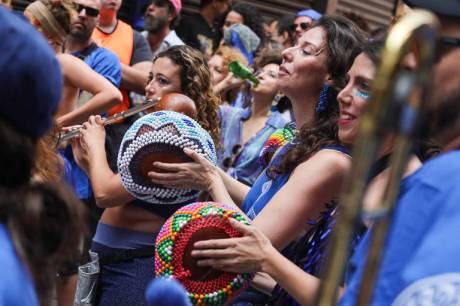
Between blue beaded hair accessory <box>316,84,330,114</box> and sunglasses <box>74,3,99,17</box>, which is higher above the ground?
blue beaded hair accessory <box>316,84,330,114</box>

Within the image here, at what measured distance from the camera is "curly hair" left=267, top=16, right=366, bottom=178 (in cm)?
262

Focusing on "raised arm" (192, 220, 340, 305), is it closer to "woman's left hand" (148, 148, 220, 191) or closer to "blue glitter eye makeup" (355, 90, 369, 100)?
"blue glitter eye makeup" (355, 90, 369, 100)

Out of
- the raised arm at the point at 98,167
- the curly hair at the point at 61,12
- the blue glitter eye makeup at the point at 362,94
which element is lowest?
the raised arm at the point at 98,167

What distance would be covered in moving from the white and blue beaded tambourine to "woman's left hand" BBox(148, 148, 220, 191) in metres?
0.03

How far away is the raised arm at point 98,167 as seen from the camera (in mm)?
3238

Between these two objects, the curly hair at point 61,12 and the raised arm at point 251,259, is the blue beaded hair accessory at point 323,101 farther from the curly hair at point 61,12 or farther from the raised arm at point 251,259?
the curly hair at point 61,12

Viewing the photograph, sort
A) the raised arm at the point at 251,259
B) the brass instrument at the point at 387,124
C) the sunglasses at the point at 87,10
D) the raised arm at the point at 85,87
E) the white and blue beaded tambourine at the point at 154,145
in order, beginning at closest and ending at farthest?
the brass instrument at the point at 387,124
the raised arm at the point at 251,259
the white and blue beaded tambourine at the point at 154,145
the raised arm at the point at 85,87
the sunglasses at the point at 87,10

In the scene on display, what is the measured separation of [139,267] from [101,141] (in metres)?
0.64

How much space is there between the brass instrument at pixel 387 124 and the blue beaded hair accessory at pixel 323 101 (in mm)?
1961

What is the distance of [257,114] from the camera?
5934 mm

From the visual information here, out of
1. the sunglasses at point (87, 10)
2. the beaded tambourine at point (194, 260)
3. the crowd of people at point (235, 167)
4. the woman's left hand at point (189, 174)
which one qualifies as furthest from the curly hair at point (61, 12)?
the beaded tambourine at point (194, 260)

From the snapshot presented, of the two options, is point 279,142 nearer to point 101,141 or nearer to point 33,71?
point 101,141

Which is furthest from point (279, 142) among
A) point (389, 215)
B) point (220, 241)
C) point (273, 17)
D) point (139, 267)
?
point (273, 17)

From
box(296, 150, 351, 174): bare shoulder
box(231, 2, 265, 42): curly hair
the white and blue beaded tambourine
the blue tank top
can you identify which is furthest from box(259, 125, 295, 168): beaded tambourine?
box(231, 2, 265, 42): curly hair
